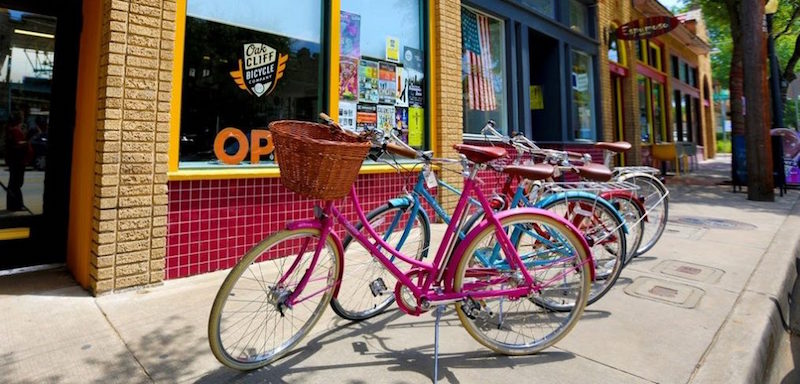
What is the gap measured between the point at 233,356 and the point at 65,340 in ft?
4.07

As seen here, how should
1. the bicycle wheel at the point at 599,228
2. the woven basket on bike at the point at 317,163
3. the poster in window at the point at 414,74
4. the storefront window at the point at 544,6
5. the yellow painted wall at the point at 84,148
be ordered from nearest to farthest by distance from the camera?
the woven basket on bike at the point at 317,163
the bicycle wheel at the point at 599,228
the yellow painted wall at the point at 84,148
the poster in window at the point at 414,74
the storefront window at the point at 544,6

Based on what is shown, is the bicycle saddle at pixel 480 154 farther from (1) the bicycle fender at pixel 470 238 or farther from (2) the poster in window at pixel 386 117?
(2) the poster in window at pixel 386 117

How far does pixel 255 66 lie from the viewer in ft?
14.2

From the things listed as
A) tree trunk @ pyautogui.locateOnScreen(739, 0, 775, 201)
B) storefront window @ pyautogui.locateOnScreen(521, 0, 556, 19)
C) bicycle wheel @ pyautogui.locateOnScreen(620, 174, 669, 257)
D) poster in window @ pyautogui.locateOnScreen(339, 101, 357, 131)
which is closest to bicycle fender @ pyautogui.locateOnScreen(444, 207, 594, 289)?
bicycle wheel @ pyautogui.locateOnScreen(620, 174, 669, 257)

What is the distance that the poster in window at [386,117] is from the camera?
18.1 feet

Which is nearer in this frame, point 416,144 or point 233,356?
point 233,356

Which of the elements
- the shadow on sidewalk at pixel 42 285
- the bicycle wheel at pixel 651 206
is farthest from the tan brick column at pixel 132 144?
the bicycle wheel at pixel 651 206

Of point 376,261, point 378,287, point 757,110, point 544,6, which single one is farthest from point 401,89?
point 757,110

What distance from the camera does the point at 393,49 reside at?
18.8ft

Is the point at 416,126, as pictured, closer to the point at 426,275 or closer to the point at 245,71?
the point at 245,71

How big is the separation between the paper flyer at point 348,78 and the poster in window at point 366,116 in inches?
6.0

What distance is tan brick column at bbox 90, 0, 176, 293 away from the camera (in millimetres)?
3309

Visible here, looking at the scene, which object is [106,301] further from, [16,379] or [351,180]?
[351,180]

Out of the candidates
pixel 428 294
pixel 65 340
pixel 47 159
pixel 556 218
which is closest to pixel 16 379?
pixel 65 340
